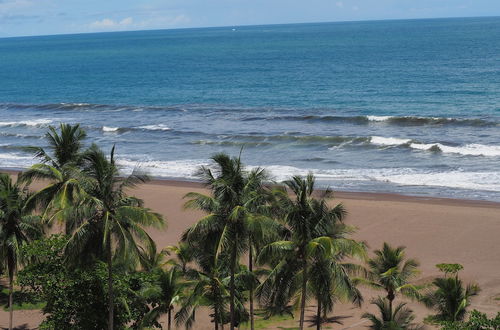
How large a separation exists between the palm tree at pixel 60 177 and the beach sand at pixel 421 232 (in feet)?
17.4

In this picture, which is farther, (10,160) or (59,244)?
(10,160)

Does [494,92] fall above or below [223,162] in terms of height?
above

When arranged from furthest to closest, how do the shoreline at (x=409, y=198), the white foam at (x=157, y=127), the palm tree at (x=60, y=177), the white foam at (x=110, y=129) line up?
the white foam at (x=110, y=129)
the white foam at (x=157, y=127)
the shoreline at (x=409, y=198)
the palm tree at (x=60, y=177)

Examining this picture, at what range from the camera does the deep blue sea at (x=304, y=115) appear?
4909 cm

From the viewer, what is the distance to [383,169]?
48.0 m

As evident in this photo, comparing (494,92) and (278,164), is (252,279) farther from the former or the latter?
(494,92)

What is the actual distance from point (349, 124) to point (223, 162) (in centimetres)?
4766

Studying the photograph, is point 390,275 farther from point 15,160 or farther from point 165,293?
point 15,160

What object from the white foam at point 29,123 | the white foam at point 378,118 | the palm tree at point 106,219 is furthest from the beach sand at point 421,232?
the white foam at point 29,123

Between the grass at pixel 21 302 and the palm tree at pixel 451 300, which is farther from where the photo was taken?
the grass at pixel 21 302

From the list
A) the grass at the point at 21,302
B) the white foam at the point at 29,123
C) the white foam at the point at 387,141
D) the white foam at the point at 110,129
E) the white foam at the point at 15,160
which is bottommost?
the grass at the point at 21,302

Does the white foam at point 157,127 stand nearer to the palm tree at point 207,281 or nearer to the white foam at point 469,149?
the white foam at point 469,149

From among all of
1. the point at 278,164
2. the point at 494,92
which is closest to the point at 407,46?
the point at 494,92

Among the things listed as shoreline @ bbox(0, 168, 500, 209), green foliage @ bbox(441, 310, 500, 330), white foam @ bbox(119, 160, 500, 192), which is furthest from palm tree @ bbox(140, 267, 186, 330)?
white foam @ bbox(119, 160, 500, 192)
